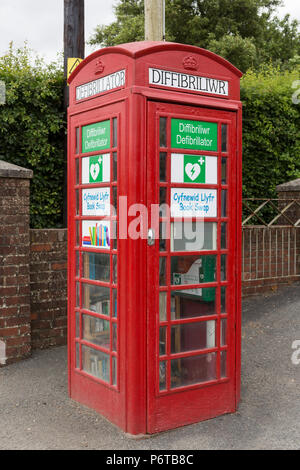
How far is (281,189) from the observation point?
9.11 m

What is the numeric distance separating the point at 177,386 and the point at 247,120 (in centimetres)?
688

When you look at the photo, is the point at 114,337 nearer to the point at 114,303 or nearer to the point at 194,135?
the point at 114,303

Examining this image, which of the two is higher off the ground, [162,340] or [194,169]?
[194,169]

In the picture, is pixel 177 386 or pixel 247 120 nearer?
pixel 177 386

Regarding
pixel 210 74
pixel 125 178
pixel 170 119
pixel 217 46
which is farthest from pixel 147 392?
pixel 217 46

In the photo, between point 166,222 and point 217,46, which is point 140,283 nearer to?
point 166,222

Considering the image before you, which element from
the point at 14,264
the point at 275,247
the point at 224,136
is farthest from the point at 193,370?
the point at 275,247

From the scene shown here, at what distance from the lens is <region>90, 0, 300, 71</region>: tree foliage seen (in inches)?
790

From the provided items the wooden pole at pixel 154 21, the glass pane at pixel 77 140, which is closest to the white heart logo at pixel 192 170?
the glass pane at pixel 77 140

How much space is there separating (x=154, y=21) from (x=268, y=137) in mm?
4299

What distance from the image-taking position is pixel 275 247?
8203mm

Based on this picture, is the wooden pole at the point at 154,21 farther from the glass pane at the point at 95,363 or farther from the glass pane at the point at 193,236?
the glass pane at the point at 95,363

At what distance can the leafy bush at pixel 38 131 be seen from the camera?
298 inches

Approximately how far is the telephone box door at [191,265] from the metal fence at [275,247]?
355cm
